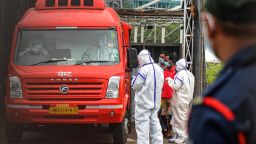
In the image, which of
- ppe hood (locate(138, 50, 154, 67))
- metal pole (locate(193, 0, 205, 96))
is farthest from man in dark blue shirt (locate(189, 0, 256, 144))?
Answer: metal pole (locate(193, 0, 205, 96))

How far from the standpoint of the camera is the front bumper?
952 cm

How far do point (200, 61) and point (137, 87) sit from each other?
5095 millimetres

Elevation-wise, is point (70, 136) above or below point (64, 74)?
below

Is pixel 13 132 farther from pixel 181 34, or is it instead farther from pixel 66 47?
pixel 181 34

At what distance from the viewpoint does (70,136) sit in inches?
456

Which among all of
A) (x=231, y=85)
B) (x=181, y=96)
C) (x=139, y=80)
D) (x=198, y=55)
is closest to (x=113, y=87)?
(x=139, y=80)

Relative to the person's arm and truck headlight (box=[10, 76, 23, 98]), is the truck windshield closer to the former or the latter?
truck headlight (box=[10, 76, 23, 98])

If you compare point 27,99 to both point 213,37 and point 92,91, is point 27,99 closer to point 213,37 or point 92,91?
point 92,91

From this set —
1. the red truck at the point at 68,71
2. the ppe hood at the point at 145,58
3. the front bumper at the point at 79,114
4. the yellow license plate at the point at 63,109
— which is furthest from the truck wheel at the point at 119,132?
the ppe hood at the point at 145,58

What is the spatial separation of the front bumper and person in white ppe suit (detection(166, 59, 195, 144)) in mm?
1468

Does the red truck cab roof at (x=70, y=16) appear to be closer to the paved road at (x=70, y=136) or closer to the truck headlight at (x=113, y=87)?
the truck headlight at (x=113, y=87)

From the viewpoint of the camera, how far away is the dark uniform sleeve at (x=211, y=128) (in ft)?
5.24

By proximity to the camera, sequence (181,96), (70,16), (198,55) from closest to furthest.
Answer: (70,16) → (181,96) → (198,55)

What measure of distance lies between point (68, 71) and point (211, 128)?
26.4 feet
